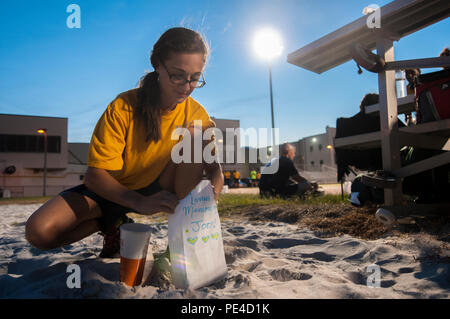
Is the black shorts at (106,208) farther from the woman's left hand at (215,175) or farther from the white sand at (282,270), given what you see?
the woman's left hand at (215,175)

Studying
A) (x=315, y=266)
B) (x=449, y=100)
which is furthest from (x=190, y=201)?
(x=449, y=100)

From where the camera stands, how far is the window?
782 inches

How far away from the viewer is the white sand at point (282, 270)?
1.05m

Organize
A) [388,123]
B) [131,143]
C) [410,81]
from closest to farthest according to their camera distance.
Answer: [131,143], [388,123], [410,81]

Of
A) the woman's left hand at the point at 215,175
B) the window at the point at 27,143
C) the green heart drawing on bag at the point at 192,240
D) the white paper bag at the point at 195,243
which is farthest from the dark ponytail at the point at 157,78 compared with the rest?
the window at the point at 27,143

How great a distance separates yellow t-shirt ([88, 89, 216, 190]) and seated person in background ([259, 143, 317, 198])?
3.50 meters

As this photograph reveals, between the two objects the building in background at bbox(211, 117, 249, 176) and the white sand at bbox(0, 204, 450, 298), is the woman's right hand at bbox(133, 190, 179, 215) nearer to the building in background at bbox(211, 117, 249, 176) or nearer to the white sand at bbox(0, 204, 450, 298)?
the white sand at bbox(0, 204, 450, 298)

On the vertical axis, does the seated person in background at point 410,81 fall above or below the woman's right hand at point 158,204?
above

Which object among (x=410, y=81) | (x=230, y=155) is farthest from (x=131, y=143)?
(x=230, y=155)

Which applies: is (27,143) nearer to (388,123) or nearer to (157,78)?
(157,78)

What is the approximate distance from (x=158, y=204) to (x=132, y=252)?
228 mm

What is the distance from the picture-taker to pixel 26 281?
1.25 metres

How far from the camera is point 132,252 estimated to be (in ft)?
3.65
